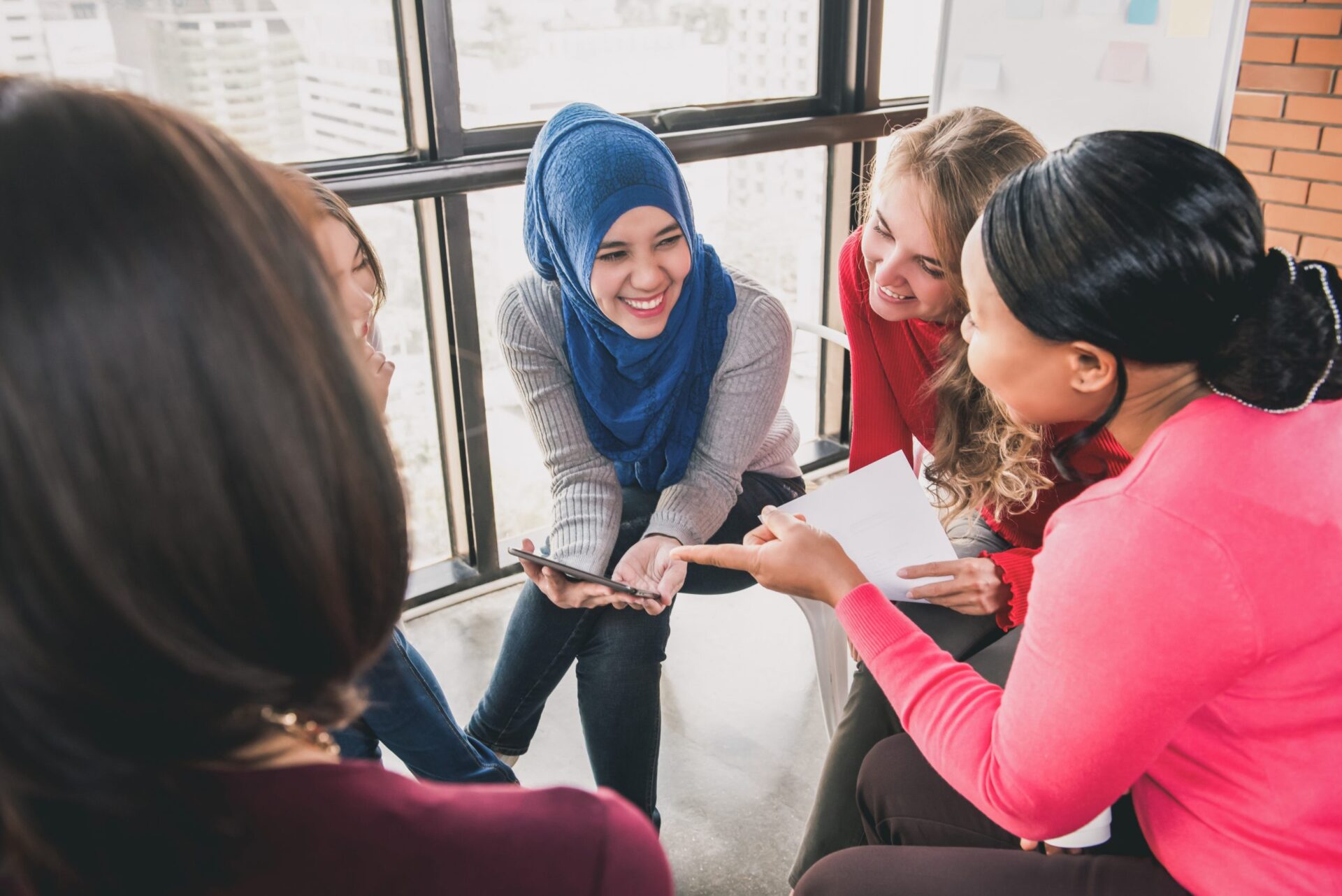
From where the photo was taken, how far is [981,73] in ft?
7.72

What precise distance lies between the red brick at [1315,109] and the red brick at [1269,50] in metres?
0.12

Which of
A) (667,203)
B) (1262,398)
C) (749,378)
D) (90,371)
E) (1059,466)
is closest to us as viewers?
(90,371)

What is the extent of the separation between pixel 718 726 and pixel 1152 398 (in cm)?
125

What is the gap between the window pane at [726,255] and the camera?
2340 millimetres

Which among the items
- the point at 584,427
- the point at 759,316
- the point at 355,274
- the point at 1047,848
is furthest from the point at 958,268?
the point at 355,274

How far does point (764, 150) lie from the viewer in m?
2.56

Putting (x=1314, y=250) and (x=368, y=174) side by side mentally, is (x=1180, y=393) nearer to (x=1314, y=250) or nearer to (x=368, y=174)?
(x=368, y=174)

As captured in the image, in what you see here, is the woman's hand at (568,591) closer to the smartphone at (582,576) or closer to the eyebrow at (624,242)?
the smartphone at (582,576)

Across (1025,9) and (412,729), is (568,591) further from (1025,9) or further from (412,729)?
(1025,9)

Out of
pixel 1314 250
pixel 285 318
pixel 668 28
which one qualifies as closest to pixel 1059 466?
pixel 285 318

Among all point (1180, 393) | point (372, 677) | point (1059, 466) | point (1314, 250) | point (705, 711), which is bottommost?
point (705, 711)

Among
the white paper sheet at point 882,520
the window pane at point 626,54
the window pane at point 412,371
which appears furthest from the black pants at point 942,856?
the window pane at point 626,54

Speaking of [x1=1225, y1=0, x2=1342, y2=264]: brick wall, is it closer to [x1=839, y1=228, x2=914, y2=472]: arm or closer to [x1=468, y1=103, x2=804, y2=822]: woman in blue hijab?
[x1=839, y1=228, x2=914, y2=472]: arm

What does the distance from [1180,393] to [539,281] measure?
A: 1.15m
